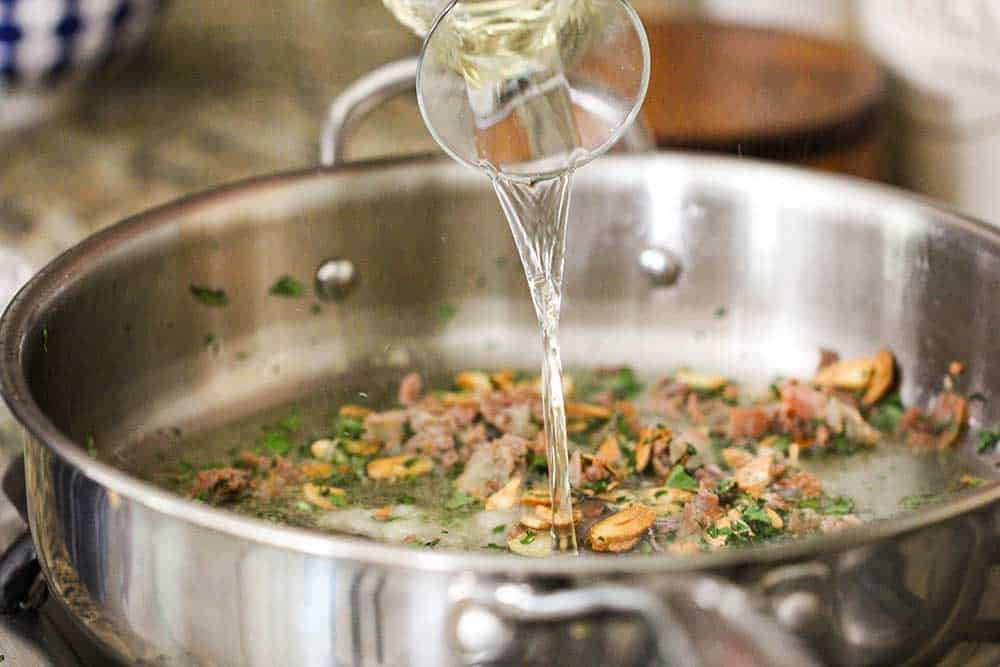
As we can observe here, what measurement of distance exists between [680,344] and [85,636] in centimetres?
46

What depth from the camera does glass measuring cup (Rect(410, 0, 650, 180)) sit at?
0.69 meters

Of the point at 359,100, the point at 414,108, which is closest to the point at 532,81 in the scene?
the point at 359,100

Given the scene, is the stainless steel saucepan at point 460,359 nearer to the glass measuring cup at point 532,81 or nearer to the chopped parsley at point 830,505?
the chopped parsley at point 830,505

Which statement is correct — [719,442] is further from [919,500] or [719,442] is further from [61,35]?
[61,35]

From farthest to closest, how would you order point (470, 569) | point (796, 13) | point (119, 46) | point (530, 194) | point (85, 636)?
1. point (796, 13)
2. point (119, 46)
3. point (530, 194)
4. point (85, 636)
5. point (470, 569)

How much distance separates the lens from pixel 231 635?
1.60 ft

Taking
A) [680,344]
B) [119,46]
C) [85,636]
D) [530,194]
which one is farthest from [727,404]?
[119,46]

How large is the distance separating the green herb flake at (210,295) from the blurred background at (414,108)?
0.35m

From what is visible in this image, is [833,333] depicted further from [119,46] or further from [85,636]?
[119,46]

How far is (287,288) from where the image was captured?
0.85 m

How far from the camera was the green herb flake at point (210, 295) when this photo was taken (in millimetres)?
816

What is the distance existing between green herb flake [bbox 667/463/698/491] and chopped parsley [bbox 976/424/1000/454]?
0.60 ft

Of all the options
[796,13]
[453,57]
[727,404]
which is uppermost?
[453,57]

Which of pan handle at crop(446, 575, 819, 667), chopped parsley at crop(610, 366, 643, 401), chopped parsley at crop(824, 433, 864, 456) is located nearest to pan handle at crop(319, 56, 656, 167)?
chopped parsley at crop(610, 366, 643, 401)
